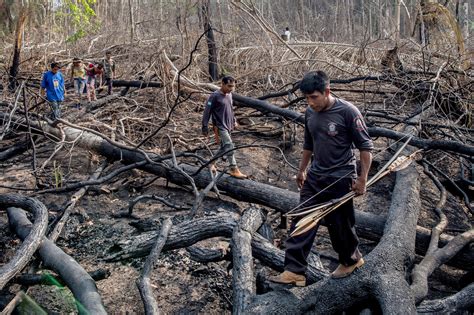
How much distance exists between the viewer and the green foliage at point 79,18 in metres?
14.7

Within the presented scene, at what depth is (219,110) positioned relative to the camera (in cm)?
648

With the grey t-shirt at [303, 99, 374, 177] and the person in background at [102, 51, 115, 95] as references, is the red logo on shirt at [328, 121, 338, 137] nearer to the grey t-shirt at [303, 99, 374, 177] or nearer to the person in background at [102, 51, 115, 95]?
the grey t-shirt at [303, 99, 374, 177]

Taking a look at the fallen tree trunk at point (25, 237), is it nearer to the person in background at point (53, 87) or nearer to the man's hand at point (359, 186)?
the man's hand at point (359, 186)

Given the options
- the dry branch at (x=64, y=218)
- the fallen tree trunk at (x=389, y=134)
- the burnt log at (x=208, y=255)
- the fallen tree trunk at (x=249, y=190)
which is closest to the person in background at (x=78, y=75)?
the fallen tree trunk at (x=249, y=190)

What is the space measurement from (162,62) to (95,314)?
5661 mm

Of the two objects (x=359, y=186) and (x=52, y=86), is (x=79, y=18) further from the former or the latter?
(x=359, y=186)

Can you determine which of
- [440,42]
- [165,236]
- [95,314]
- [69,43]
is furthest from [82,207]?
[69,43]

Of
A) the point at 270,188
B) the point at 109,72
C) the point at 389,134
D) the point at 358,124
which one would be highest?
the point at 358,124

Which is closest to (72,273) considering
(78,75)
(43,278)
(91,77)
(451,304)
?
(43,278)

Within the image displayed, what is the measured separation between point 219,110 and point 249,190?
1.24 metres

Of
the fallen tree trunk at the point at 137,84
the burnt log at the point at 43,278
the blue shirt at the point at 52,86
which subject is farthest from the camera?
the fallen tree trunk at the point at 137,84

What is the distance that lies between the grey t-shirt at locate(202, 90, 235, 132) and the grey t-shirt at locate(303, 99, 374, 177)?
117 inches

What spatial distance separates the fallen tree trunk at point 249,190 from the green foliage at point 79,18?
26.2 feet

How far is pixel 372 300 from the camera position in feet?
11.4
